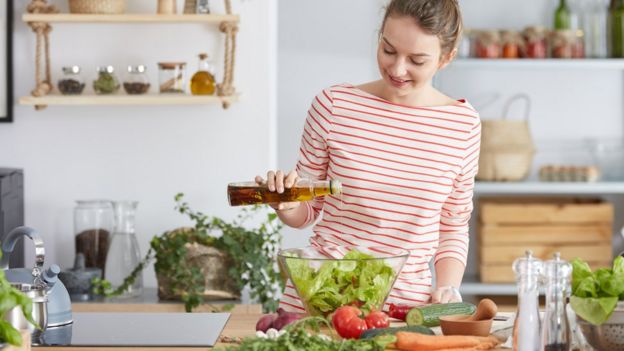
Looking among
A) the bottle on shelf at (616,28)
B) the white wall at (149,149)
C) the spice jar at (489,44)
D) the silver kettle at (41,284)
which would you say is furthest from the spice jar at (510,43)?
the silver kettle at (41,284)

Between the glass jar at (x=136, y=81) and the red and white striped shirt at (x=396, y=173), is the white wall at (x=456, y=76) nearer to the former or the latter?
the glass jar at (x=136, y=81)

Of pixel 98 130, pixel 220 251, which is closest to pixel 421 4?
pixel 220 251

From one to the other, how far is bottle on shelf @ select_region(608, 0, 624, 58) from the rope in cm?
273

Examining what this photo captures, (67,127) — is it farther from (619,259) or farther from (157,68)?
(619,259)

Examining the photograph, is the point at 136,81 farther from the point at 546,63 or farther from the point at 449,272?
the point at 546,63

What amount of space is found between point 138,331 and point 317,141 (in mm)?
599

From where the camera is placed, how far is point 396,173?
2375mm

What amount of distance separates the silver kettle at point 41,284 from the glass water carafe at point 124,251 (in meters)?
1.50

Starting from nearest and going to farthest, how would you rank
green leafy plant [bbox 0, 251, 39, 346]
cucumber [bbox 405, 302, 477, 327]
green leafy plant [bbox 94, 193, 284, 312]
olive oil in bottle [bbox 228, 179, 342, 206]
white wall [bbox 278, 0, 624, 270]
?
green leafy plant [bbox 0, 251, 39, 346]
cucumber [bbox 405, 302, 477, 327]
olive oil in bottle [bbox 228, 179, 342, 206]
green leafy plant [bbox 94, 193, 284, 312]
white wall [bbox 278, 0, 624, 270]

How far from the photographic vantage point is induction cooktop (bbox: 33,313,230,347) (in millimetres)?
2148

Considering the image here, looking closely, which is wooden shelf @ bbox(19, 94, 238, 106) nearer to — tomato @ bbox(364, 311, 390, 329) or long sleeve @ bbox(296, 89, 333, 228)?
long sleeve @ bbox(296, 89, 333, 228)

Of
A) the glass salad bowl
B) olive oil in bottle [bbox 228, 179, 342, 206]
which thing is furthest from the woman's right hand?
the glass salad bowl

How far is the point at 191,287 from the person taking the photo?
12.3ft

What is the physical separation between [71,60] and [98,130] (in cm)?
29
